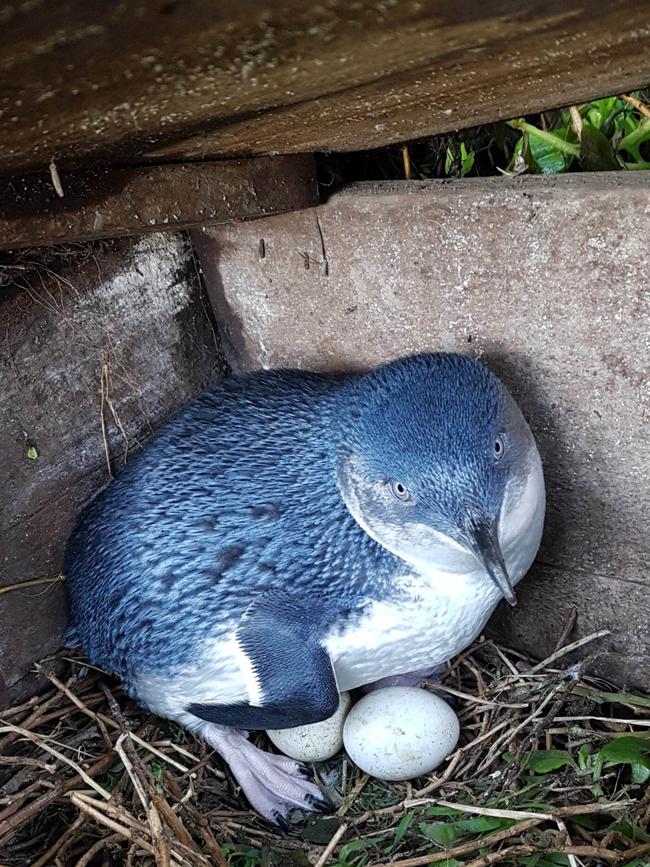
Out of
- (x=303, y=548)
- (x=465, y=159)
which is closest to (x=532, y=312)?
(x=465, y=159)

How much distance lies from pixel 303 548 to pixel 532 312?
0.62 m

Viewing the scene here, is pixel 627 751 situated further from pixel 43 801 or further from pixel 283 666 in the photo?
pixel 43 801

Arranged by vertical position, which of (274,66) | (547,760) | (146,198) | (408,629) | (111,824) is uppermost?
(274,66)

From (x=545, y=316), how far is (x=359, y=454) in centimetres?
44

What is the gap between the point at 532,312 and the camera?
1.64m

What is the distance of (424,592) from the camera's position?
1637 millimetres

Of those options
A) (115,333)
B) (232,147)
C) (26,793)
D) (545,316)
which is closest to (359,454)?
(545,316)

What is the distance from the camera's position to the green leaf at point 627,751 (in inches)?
63.6

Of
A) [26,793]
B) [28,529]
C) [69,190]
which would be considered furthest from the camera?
[28,529]

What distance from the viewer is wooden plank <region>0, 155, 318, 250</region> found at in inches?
55.7

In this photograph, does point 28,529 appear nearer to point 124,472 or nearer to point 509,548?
point 124,472

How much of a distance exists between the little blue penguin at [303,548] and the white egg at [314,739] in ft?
0.13

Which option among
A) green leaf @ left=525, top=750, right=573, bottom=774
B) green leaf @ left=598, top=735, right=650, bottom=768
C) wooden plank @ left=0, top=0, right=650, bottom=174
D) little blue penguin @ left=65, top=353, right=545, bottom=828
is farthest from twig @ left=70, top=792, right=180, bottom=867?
wooden plank @ left=0, top=0, right=650, bottom=174

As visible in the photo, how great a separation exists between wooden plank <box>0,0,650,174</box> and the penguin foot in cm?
120
